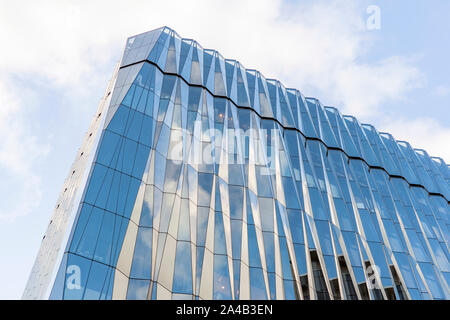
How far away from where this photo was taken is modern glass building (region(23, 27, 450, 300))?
1825cm

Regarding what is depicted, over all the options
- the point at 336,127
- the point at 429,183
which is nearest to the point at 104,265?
the point at 336,127

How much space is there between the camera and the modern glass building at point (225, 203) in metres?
18.2

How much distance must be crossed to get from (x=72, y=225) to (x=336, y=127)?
88.1ft

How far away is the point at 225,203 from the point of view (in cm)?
2305

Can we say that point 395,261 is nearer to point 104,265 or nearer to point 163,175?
point 163,175

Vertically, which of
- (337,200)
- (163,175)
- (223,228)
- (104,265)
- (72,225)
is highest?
(337,200)

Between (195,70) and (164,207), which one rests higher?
(195,70)

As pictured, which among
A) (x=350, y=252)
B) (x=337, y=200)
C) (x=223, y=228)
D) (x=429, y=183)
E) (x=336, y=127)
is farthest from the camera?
(x=429, y=183)
